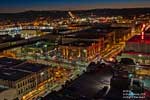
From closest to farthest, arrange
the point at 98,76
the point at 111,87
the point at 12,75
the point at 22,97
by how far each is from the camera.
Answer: the point at 111,87
the point at 98,76
the point at 22,97
the point at 12,75

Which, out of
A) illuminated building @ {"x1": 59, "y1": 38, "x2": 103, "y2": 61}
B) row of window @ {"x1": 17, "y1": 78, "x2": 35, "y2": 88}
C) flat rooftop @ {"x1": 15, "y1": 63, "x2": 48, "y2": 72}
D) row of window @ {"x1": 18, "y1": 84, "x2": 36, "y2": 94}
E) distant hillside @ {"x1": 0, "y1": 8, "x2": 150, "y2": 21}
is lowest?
row of window @ {"x1": 18, "y1": 84, "x2": 36, "y2": 94}

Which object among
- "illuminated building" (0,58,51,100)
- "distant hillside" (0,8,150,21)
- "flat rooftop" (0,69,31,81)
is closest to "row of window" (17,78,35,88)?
"illuminated building" (0,58,51,100)

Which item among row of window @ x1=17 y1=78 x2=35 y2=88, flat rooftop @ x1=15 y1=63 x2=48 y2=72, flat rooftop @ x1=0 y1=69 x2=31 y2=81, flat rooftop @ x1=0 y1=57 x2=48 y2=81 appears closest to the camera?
row of window @ x1=17 y1=78 x2=35 y2=88

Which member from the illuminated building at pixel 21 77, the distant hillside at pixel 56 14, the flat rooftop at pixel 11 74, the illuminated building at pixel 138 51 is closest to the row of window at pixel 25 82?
the illuminated building at pixel 21 77

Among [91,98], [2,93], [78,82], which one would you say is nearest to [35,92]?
[2,93]

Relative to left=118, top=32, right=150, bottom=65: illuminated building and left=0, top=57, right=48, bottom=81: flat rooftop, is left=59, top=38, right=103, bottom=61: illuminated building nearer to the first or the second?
left=118, top=32, right=150, bottom=65: illuminated building

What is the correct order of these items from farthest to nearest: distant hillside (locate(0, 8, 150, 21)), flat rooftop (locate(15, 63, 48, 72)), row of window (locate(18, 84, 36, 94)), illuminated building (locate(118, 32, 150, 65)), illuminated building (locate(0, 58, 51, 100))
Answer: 1. distant hillside (locate(0, 8, 150, 21))
2. illuminated building (locate(118, 32, 150, 65))
3. flat rooftop (locate(15, 63, 48, 72))
4. row of window (locate(18, 84, 36, 94))
5. illuminated building (locate(0, 58, 51, 100))

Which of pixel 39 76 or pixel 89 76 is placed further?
pixel 39 76

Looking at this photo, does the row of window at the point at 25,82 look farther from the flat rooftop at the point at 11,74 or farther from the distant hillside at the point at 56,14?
the distant hillside at the point at 56,14

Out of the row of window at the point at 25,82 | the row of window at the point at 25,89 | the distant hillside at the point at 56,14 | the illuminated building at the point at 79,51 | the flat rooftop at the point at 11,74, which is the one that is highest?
the distant hillside at the point at 56,14

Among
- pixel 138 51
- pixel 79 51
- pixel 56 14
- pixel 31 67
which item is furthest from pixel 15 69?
pixel 56 14

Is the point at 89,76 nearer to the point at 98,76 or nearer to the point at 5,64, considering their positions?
the point at 98,76
